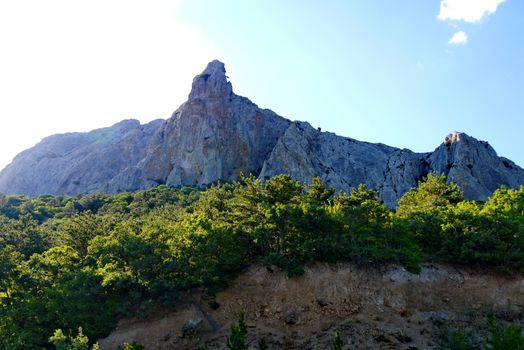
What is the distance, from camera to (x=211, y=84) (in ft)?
420

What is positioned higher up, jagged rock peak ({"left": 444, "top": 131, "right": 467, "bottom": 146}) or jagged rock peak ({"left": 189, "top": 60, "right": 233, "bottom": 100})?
jagged rock peak ({"left": 189, "top": 60, "right": 233, "bottom": 100})

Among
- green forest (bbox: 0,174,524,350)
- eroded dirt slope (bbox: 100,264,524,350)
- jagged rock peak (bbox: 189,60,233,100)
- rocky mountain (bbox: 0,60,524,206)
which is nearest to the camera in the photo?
eroded dirt slope (bbox: 100,264,524,350)

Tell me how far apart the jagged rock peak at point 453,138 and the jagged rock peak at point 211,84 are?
6062cm

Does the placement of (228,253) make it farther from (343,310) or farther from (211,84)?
(211,84)

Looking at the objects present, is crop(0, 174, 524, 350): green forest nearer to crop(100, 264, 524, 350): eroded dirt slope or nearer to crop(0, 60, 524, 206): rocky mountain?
crop(100, 264, 524, 350): eroded dirt slope

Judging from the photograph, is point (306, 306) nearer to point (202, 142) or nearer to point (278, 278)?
point (278, 278)

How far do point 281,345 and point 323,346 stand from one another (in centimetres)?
317

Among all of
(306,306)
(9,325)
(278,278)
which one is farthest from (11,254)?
(306,306)

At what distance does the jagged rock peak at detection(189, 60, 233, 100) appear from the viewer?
126 meters

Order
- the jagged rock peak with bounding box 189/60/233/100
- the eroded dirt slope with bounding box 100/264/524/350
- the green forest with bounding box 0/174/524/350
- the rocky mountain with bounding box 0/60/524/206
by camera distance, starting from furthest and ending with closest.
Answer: the jagged rock peak with bounding box 189/60/233/100, the rocky mountain with bounding box 0/60/524/206, the green forest with bounding box 0/174/524/350, the eroded dirt slope with bounding box 100/264/524/350

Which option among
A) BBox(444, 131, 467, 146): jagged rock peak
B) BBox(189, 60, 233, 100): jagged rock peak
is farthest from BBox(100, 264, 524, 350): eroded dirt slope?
BBox(189, 60, 233, 100): jagged rock peak

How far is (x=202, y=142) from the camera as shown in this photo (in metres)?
119

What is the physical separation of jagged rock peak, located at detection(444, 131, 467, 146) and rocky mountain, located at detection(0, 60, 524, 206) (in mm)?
340

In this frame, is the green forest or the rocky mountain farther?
the rocky mountain
